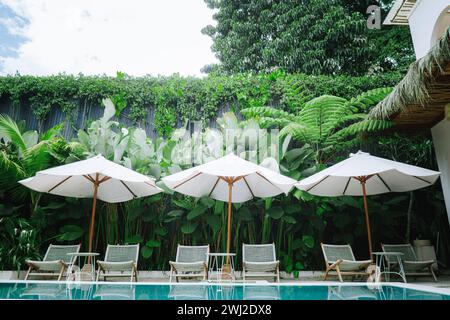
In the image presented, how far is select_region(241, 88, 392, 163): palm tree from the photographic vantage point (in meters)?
6.27

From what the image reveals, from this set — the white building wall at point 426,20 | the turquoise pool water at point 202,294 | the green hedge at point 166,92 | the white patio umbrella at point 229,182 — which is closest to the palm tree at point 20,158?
the green hedge at point 166,92

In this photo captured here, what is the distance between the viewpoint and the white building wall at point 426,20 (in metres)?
6.42

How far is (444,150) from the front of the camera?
20.6 ft

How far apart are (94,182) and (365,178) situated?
421 centimetres

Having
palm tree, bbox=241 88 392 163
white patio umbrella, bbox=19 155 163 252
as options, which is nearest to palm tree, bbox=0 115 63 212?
white patio umbrella, bbox=19 155 163 252

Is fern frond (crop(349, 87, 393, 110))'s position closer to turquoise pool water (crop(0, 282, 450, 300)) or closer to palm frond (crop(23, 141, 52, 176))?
turquoise pool water (crop(0, 282, 450, 300))

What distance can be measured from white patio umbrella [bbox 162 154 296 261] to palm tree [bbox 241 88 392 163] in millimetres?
1265

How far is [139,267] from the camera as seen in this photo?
6.02m

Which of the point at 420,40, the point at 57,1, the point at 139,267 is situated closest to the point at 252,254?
the point at 139,267

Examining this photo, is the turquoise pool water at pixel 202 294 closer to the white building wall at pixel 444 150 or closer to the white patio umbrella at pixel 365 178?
the white patio umbrella at pixel 365 178

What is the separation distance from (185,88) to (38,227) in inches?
172

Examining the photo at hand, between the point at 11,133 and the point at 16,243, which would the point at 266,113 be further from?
the point at 16,243

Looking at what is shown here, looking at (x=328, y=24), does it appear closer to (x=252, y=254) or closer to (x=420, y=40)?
(x=420, y=40)

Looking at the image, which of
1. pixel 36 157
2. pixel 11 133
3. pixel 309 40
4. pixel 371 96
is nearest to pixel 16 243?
pixel 36 157
